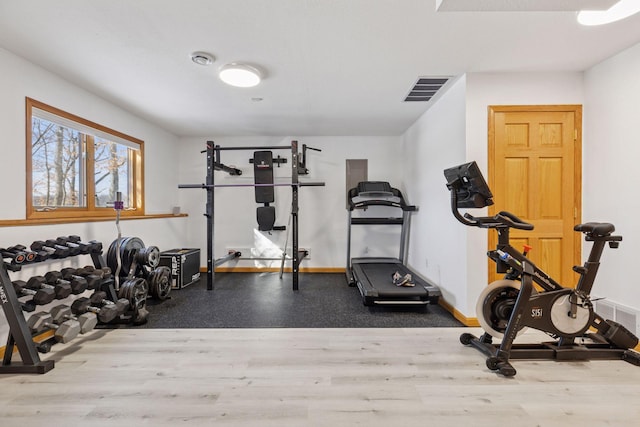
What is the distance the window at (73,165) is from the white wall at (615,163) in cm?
481

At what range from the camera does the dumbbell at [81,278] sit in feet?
7.16

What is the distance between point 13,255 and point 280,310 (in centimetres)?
222

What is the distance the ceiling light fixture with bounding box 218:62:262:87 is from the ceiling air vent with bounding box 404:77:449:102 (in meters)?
1.62

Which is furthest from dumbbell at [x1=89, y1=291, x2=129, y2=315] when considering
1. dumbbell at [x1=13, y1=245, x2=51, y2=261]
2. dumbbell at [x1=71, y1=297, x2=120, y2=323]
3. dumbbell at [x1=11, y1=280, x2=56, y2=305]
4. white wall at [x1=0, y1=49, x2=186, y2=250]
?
white wall at [x1=0, y1=49, x2=186, y2=250]

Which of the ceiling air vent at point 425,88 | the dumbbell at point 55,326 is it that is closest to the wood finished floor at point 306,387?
the dumbbell at point 55,326

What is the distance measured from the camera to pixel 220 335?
239 cm

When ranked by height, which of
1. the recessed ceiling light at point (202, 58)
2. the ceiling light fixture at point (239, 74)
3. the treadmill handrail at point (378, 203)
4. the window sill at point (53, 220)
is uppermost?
the recessed ceiling light at point (202, 58)

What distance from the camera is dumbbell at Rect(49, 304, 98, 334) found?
2.05 metres

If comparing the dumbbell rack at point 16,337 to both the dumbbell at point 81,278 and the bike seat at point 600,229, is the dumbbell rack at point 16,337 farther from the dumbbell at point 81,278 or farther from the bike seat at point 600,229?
the bike seat at point 600,229

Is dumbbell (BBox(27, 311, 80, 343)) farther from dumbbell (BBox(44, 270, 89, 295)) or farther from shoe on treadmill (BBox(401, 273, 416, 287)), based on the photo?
shoe on treadmill (BBox(401, 273, 416, 287))

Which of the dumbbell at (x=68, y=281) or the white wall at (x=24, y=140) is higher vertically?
the white wall at (x=24, y=140)

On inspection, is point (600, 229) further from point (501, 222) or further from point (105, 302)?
point (105, 302)

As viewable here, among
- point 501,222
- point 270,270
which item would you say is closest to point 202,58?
point 501,222

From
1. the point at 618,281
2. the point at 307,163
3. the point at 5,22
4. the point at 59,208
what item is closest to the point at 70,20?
the point at 5,22
